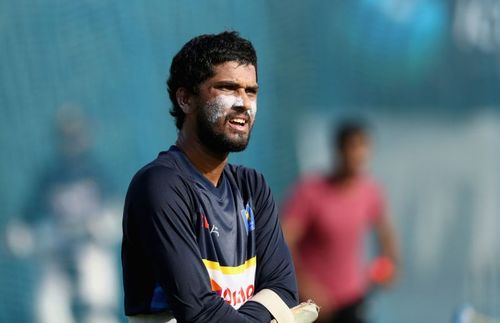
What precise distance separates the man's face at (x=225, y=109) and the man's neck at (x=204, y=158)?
0.02 meters

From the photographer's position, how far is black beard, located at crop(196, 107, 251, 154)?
3184 mm

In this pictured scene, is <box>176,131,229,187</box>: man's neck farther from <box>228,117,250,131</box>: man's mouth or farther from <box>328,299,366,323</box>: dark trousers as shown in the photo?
<box>328,299,366,323</box>: dark trousers

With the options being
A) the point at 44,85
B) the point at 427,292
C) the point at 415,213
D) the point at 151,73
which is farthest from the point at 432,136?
the point at 44,85

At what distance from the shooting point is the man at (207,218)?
303cm

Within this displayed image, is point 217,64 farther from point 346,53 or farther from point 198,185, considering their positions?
point 346,53

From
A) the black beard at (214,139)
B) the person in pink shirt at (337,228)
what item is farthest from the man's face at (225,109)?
the person in pink shirt at (337,228)

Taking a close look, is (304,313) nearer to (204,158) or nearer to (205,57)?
(204,158)

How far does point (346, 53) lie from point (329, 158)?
2.97 feet

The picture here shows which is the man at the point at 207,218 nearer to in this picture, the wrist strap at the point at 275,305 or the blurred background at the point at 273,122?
the wrist strap at the point at 275,305

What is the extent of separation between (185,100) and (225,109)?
Answer: 0.15m

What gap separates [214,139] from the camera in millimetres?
3199

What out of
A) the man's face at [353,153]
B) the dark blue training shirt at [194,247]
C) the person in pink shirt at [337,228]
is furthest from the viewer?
the man's face at [353,153]

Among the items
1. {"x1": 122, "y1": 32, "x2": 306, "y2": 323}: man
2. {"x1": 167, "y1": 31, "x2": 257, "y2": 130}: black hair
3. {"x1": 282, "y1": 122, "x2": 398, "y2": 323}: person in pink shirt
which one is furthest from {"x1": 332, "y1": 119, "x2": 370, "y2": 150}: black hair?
{"x1": 167, "y1": 31, "x2": 257, "y2": 130}: black hair

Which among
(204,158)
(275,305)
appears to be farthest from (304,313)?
(204,158)
